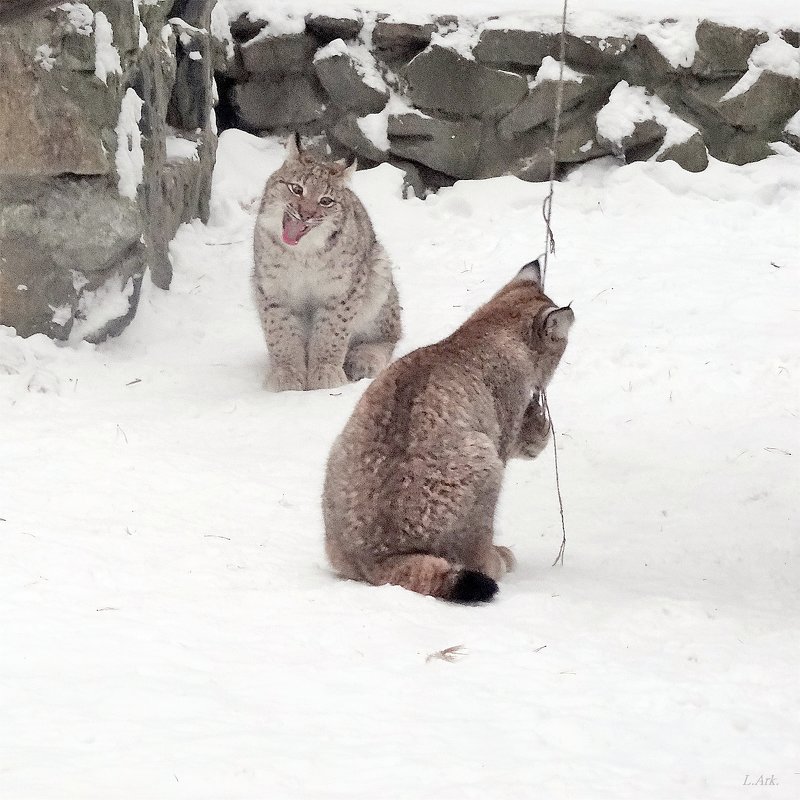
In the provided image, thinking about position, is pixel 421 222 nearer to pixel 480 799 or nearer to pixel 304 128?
pixel 304 128

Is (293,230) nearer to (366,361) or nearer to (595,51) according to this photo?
(366,361)

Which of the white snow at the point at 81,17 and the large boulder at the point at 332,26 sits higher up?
the white snow at the point at 81,17

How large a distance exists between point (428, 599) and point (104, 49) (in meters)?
4.81

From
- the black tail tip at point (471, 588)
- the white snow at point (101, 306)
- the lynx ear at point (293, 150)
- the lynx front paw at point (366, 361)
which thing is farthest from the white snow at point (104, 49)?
the black tail tip at point (471, 588)

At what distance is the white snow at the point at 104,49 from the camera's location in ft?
23.6

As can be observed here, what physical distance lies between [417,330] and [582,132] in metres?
3.14

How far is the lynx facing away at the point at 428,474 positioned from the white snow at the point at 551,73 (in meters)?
6.41

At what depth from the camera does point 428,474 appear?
4.12 metres

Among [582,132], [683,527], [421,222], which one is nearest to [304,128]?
[421,222]

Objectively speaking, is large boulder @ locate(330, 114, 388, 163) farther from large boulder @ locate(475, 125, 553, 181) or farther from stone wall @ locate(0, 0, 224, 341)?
stone wall @ locate(0, 0, 224, 341)

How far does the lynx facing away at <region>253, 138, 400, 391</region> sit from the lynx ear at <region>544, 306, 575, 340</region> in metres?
3.09

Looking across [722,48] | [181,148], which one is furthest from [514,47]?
[181,148]

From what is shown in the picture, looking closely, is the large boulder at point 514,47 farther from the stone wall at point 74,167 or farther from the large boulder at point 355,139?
the stone wall at point 74,167

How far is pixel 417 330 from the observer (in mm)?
8578
